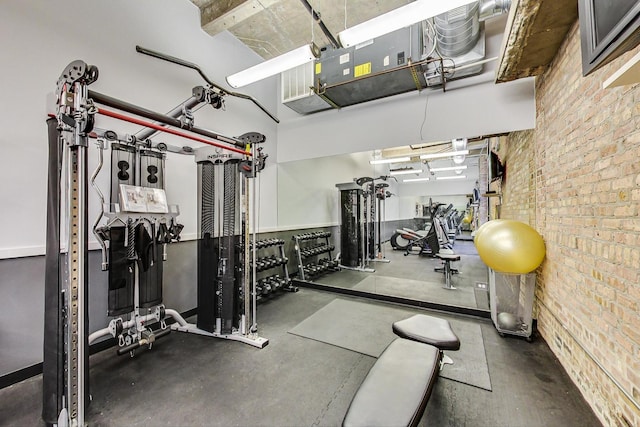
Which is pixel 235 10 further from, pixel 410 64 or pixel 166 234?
pixel 166 234

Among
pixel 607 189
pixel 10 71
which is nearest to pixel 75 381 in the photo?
pixel 10 71

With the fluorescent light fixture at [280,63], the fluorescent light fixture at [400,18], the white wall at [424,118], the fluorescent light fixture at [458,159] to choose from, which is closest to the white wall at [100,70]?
the fluorescent light fixture at [280,63]

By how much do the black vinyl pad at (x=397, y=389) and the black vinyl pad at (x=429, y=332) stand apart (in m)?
0.13

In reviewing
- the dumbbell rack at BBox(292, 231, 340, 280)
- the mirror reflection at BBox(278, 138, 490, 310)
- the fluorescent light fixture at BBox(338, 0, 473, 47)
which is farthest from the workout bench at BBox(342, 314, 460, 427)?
the dumbbell rack at BBox(292, 231, 340, 280)

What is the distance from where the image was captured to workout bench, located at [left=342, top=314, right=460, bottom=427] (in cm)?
112

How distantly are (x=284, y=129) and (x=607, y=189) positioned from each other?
429 cm

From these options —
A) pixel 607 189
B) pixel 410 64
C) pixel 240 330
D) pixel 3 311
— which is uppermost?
pixel 410 64

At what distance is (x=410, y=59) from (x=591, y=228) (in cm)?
249

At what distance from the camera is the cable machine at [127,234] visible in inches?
58.8

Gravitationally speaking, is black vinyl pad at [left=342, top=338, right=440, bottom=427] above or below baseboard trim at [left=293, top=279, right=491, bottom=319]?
above

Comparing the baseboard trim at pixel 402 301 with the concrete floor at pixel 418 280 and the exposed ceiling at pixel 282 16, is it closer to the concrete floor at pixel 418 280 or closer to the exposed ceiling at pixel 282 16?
the concrete floor at pixel 418 280

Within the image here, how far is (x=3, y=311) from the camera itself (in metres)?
2.01

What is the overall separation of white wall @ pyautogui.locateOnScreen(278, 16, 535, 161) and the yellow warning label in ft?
2.02

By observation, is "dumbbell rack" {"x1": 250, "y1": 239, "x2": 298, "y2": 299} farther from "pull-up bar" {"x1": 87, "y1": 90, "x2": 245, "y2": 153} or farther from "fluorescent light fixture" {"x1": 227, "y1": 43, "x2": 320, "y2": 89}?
"fluorescent light fixture" {"x1": 227, "y1": 43, "x2": 320, "y2": 89}
